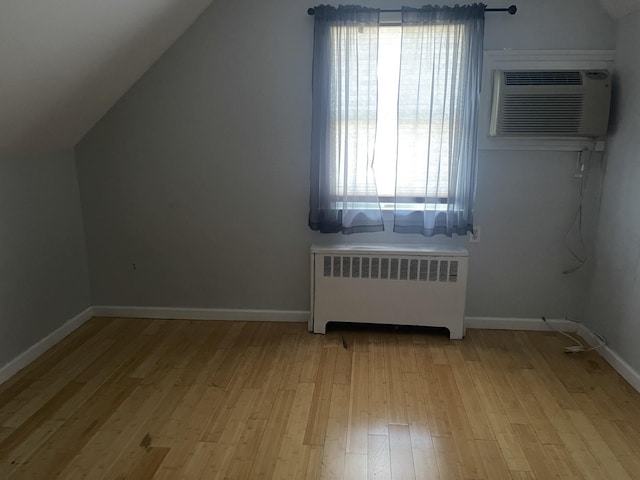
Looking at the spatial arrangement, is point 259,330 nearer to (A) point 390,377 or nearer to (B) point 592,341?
(A) point 390,377

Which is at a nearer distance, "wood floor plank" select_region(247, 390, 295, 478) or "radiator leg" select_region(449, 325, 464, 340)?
"wood floor plank" select_region(247, 390, 295, 478)

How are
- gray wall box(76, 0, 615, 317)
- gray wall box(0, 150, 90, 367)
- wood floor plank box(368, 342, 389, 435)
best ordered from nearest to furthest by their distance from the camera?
wood floor plank box(368, 342, 389, 435) < gray wall box(0, 150, 90, 367) < gray wall box(76, 0, 615, 317)

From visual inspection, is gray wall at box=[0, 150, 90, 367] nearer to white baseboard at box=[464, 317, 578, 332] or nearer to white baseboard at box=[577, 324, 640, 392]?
white baseboard at box=[464, 317, 578, 332]

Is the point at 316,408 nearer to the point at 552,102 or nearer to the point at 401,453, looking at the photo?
the point at 401,453

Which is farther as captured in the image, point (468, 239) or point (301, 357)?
point (468, 239)

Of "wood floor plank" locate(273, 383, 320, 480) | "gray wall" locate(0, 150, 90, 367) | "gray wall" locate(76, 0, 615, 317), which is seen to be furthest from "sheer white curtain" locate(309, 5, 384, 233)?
"gray wall" locate(0, 150, 90, 367)

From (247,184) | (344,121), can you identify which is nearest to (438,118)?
(344,121)

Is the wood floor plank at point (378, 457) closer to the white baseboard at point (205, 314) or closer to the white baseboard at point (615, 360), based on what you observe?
the white baseboard at point (205, 314)

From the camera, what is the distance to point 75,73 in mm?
2199

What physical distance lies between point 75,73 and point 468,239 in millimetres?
2422

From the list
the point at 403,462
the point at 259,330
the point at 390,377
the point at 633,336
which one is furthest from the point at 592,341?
the point at 259,330

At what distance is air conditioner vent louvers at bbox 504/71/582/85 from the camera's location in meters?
2.59

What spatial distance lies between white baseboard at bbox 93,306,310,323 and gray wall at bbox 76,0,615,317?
0.17 feet

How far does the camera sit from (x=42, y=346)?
2.72 metres
